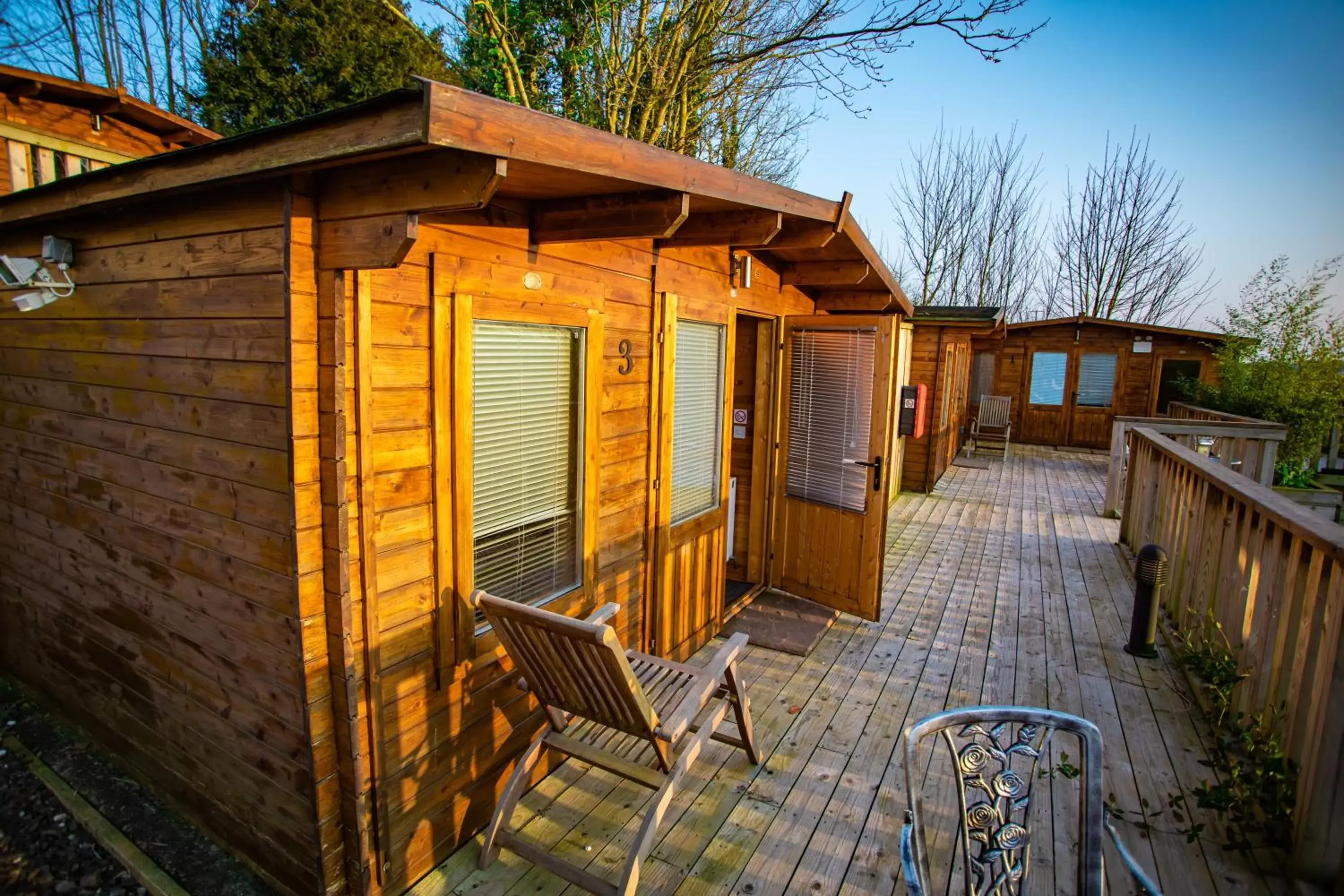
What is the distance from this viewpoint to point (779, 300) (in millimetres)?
4574

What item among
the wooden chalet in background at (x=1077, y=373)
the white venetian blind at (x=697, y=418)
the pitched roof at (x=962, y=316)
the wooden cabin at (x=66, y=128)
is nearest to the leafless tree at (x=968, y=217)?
the wooden chalet in background at (x=1077, y=373)

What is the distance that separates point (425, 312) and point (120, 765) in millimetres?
2554

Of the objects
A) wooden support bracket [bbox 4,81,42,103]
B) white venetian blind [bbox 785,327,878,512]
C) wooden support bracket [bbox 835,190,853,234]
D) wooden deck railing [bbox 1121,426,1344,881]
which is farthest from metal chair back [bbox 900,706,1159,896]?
wooden support bracket [bbox 4,81,42,103]

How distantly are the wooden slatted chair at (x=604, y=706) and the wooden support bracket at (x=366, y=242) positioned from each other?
103cm

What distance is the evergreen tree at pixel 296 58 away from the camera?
11.1 metres

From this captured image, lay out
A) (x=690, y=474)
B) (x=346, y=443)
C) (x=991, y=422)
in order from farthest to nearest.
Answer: (x=991, y=422) → (x=690, y=474) → (x=346, y=443)

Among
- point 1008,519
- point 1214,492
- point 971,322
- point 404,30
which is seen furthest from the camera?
point 404,30

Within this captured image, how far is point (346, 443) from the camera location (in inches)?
75.0

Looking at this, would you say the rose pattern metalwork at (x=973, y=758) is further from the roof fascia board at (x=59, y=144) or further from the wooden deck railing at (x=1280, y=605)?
the roof fascia board at (x=59, y=144)

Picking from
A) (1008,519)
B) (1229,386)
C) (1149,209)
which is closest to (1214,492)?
(1008,519)

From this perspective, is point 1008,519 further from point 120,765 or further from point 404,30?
point 404,30

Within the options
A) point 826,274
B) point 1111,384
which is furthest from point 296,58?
point 1111,384

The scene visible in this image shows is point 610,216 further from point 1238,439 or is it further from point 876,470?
point 1238,439

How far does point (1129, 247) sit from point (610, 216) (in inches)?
892
